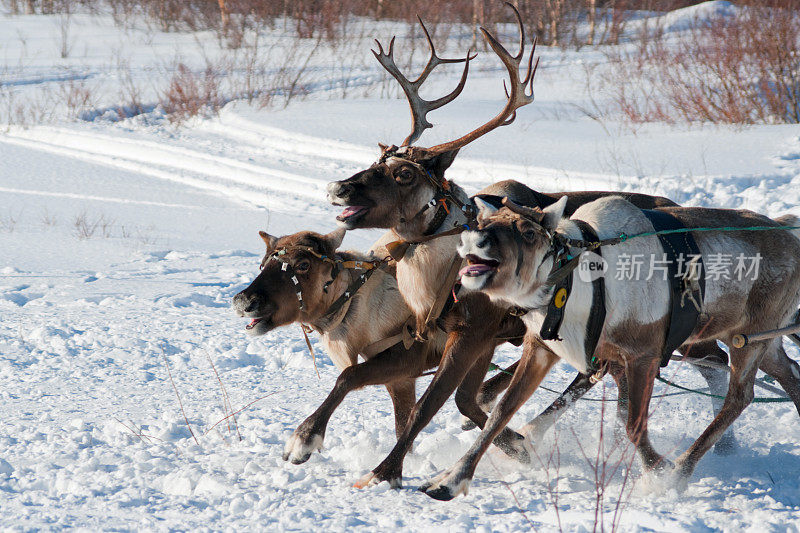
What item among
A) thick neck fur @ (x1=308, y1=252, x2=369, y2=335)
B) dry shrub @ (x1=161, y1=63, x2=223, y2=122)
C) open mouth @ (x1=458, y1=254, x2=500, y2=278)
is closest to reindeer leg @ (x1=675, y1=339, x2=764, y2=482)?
open mouth @ (x1=458, y1=254, x2=500, y2=278)

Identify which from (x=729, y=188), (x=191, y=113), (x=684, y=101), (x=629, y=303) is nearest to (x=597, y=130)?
(x=684, y=101)

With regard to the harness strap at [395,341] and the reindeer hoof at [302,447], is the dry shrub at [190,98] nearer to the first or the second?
the harness strap at [395,341]

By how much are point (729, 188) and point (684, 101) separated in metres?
4.51

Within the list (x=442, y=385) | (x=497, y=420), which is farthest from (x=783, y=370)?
(x=442, y=385)

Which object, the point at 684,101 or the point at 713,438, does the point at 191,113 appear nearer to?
the point at 684,101

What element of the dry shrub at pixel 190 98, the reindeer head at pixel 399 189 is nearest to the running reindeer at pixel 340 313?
the reindeer head at pixel 399 189

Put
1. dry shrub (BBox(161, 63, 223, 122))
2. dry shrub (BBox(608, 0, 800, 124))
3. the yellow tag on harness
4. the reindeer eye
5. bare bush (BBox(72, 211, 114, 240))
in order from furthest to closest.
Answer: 1. dry shrub (BBox(161, 63, 223, 122))
2. dry shrub (BBox(608, 0, 800, 124))
3. bare bush (BBox(72, 211, 114, 240))
4. the reindeer eye
5. the yellow tag on harness

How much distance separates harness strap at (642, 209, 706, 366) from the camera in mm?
3861

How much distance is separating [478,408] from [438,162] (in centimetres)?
128

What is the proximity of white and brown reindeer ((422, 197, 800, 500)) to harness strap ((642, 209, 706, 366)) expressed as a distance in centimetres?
2

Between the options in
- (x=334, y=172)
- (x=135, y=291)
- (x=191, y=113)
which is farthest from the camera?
(x=191, y=113)

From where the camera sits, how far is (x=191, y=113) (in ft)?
50.3

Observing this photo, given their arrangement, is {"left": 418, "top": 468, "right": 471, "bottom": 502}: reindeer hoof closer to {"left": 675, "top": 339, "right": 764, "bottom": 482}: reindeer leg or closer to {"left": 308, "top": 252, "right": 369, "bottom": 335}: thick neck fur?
{"left": 308, "top": 252, "right": 369, "bottom": 335}: thick neck fur

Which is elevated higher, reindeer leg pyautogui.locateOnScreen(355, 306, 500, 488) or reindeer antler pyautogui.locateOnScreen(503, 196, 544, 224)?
reindeer antler pyautogui.locateOnScreen(503, 196, 544, 224)
